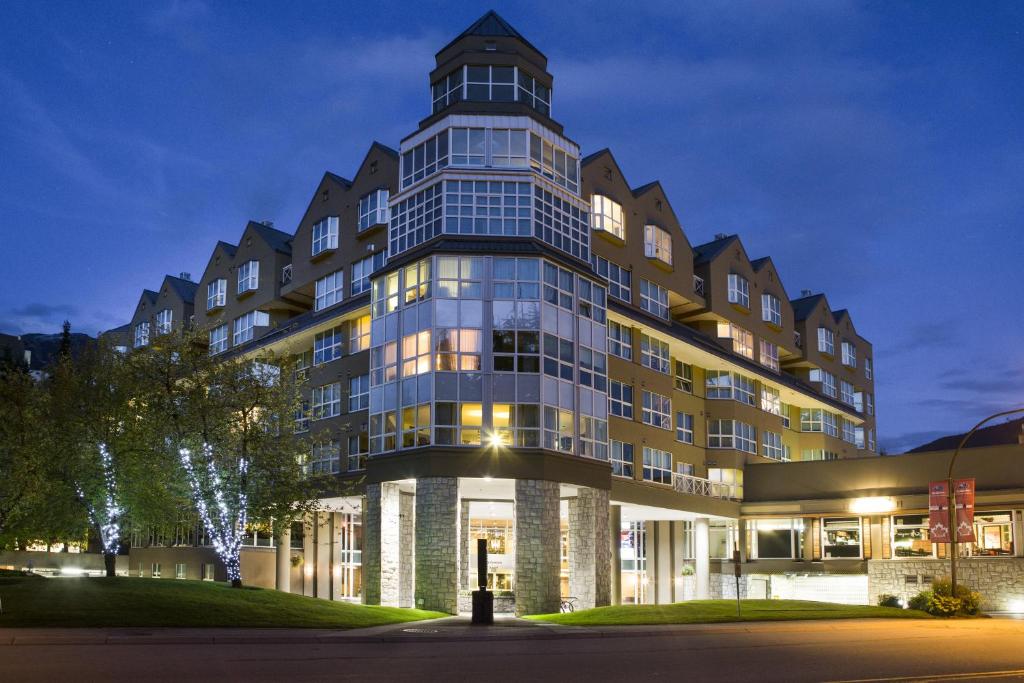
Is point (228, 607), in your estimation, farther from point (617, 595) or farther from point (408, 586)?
point (617, 595)

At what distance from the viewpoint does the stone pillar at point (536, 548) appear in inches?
1673

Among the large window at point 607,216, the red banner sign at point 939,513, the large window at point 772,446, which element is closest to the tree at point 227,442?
the large window at point 607,216

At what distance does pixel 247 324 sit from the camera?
65.9 m

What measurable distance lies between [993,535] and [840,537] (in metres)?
8.31

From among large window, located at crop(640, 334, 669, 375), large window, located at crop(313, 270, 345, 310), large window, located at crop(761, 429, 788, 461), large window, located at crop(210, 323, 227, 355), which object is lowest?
large window, located at crop(761, 429, 788, 461)

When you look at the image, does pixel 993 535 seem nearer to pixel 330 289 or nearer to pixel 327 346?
pixel 327 346

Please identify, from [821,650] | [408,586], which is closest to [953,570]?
[821,650]

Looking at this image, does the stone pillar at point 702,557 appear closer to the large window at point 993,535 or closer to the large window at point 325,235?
the large window at point 993,535

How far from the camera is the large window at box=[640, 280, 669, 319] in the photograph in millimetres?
58562

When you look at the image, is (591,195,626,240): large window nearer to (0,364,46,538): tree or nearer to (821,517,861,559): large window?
(821,517,861,559): large window

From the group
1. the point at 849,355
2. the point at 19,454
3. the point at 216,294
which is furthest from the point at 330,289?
the point at 849,355

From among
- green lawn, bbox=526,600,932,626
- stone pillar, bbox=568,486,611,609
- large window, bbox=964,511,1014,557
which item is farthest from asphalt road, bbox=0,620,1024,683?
large window, bbox=964,511,1014,557

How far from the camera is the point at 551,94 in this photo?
51156mm

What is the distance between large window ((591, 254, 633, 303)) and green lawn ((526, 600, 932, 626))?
19071 millimetres
